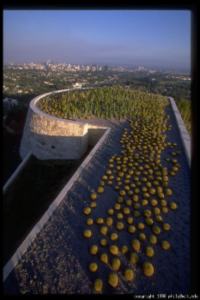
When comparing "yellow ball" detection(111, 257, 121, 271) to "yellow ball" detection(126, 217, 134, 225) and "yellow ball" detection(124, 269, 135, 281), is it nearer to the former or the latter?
"yellow ball" detection(124, 269, 135, 281)

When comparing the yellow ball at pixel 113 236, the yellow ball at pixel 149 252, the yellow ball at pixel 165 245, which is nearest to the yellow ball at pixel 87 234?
the yellow ball at pixel 113 236

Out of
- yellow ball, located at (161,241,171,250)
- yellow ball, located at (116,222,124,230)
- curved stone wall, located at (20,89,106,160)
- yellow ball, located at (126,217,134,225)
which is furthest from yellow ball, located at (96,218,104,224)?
curved stone wall, located at (20,89,106,160)

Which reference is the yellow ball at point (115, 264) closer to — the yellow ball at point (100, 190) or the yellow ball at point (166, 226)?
the yellow ball at point (166, 226)

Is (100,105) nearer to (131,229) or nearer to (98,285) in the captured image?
(131,229)

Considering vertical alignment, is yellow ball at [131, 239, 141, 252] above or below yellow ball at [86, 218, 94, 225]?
below

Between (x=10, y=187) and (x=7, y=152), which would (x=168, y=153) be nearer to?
(x=10, y=187)

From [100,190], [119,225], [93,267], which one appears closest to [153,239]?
[119,225]

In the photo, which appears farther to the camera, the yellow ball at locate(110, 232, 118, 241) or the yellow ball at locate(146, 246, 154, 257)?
the yellow ball at locate(110, 232, 118, 241)
